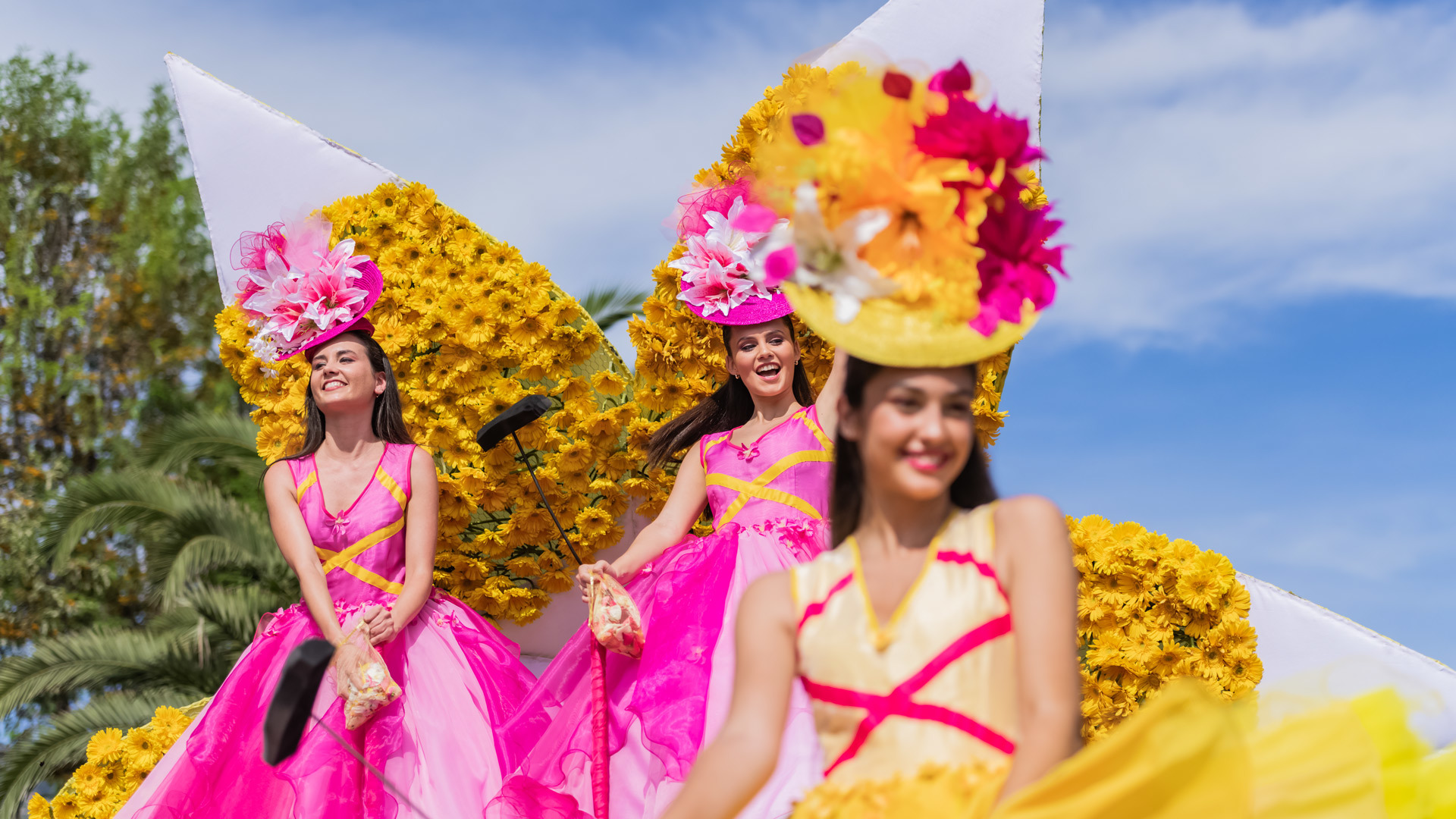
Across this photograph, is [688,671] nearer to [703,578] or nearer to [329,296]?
[703,578]

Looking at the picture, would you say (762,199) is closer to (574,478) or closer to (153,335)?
(574,478)

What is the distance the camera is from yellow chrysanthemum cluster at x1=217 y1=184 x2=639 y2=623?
554cm

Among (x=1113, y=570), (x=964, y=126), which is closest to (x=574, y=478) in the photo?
(x=1113, y=570)

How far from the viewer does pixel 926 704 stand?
6.79 feet

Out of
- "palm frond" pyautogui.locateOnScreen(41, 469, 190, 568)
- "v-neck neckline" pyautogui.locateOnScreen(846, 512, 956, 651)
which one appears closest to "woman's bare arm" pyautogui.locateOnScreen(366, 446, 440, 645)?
"v-neck neckline" pyautogui.locateOnScreen(846, 512, 956, 651)

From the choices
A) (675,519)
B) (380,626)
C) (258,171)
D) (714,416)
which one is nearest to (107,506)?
(258,171)

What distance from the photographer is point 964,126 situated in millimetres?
2156

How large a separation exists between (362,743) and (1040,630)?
2.84 meters

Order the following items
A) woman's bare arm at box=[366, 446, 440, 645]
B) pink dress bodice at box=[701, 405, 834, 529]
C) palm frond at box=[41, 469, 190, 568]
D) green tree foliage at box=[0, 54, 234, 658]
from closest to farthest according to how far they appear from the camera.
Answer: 1. pink dress bodice at box=[701, 405, 834, 529]
2. woman's bare arm at box=[366, 446, 440, 645]
3. palm frond at box=[41, 469, 190, 568]
4. green tree foliage at box=[0, 54, 234, 658]

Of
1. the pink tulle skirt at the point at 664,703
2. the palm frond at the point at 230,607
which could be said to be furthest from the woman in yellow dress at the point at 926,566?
the palm frond at the point at 230,607

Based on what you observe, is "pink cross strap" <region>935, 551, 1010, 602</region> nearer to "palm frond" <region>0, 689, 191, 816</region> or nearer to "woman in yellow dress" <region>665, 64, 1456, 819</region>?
"woman in yellow dress" <region>665, 64, 1456, 819</region>

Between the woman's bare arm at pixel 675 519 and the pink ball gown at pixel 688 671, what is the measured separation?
41mm

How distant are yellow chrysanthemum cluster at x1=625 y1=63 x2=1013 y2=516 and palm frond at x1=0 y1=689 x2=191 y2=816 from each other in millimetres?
6358

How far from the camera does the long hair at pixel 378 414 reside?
4898 mm
